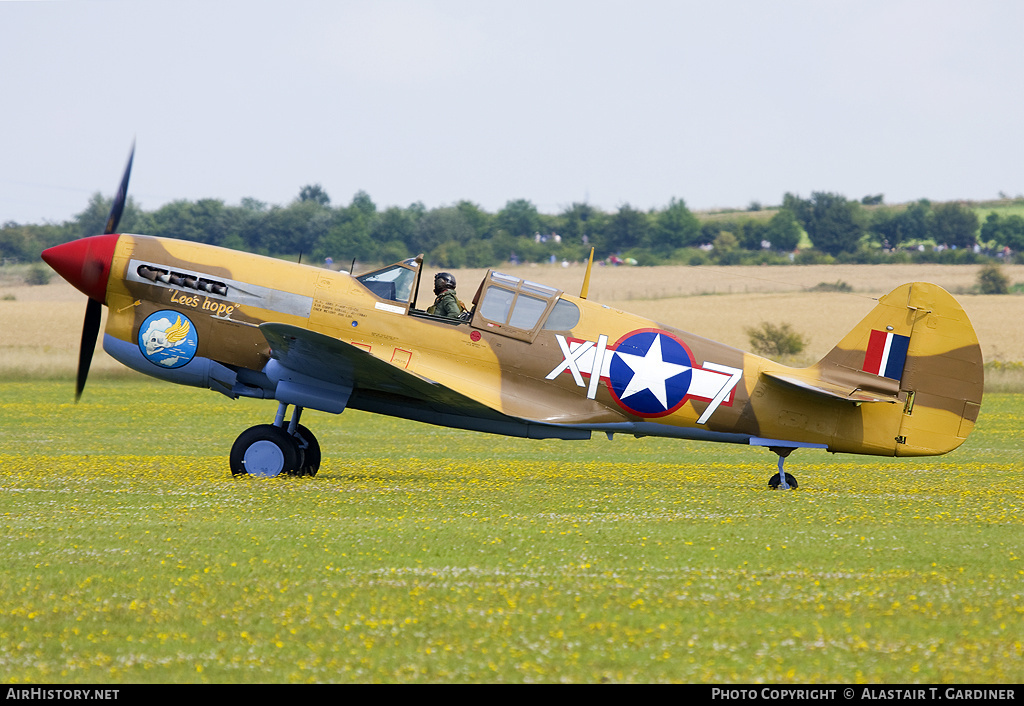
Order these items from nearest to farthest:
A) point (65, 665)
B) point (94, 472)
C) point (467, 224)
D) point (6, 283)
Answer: point (65, 665), point (94, 472), point (6, 283), point (467, 224)

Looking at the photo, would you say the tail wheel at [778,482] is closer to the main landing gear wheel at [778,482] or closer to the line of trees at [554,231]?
the main landing gear wheel at [778,482]

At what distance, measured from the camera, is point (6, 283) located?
56.0 metres

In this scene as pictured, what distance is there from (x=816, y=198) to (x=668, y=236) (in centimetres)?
1864

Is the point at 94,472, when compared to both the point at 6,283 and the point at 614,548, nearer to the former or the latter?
the point at 614,548

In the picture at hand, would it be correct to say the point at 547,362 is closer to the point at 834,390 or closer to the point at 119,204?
the point at 834,390

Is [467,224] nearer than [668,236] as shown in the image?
Yes

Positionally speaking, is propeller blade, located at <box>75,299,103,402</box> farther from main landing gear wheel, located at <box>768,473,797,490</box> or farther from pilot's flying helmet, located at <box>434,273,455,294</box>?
main landing gear wheel, located at <box>768,473,797,490</box>

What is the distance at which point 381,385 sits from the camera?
11.4 m

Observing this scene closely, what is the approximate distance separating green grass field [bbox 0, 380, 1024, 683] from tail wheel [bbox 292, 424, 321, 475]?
14.1 inches

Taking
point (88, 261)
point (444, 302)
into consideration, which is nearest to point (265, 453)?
point (444, 302)

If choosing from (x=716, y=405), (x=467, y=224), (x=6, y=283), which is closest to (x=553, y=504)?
(x=716, y=405)

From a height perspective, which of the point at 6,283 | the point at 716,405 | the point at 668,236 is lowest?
the point at 6,283

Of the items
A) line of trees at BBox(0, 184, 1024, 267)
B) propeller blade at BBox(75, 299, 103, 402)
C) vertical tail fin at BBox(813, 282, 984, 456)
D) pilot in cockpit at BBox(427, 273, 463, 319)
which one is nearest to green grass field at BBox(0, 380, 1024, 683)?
vertical tail fin at BBox(813, 282, 984, 456)

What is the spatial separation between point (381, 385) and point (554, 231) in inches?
2449
